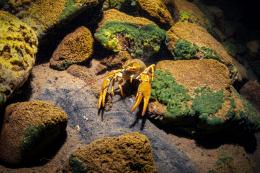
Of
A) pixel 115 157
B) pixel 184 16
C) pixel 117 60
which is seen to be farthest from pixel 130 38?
pixel 115 157

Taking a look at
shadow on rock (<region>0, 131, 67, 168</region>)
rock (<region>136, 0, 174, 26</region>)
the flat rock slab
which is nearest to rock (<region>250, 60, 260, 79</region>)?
rock (<region>136, 0, 174, 26</region>)

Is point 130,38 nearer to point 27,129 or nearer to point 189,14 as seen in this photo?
point 189,14

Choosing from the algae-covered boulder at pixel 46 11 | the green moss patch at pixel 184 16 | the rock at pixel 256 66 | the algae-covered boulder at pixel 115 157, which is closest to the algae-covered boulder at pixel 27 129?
the algae-covered boulder at pixel 115 157

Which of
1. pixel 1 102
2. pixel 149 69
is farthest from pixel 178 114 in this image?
pixel 1 102

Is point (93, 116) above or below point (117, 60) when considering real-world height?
below

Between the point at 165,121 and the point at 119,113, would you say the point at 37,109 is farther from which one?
the point at 165,121

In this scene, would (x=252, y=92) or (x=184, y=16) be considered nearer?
(x=184, y=16)

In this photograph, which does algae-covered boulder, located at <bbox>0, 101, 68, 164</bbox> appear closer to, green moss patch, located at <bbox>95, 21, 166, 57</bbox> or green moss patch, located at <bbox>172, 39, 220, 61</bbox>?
green moss patch, located at <bbox>95, 21, 166, 57</bbox>
